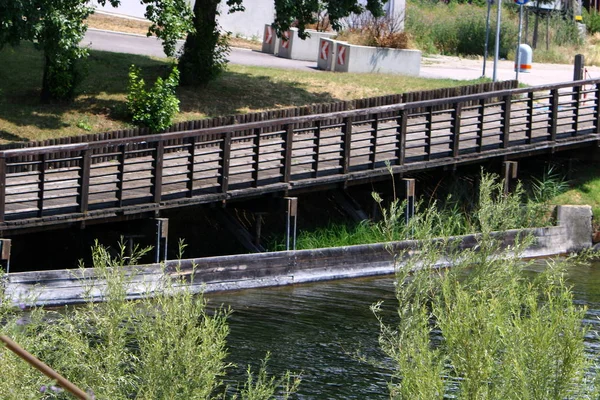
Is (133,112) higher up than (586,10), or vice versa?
(586,10)

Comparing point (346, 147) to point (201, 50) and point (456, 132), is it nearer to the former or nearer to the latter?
point (456, 132)

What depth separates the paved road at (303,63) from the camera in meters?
33.7

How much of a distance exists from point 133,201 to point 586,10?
150 ft

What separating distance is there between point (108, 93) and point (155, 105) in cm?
265

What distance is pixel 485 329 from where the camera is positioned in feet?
26.4

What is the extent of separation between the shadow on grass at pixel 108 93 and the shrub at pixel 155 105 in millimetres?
641

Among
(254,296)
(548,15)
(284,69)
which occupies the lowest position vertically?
(254,296)

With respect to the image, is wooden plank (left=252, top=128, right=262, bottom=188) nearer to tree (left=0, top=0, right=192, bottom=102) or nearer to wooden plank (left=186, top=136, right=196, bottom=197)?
wooden plank (left=186, top=136, right=196, bottom=197)

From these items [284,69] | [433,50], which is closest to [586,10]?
[433,50]

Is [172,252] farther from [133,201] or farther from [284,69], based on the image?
[284,69]

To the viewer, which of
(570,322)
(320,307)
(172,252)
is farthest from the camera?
(172,252)

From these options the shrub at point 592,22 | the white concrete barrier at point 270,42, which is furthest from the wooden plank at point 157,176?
the shrub at point 592,22

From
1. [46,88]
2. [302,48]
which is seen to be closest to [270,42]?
[302,48]

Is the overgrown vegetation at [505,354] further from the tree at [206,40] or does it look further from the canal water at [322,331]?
the tree at [206,40]
